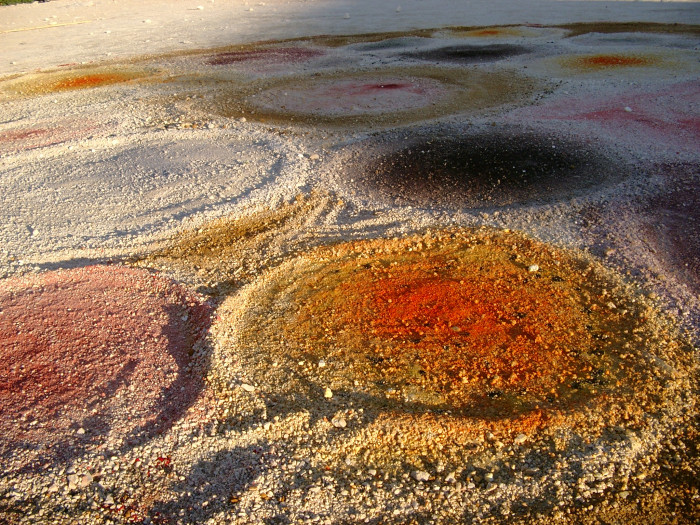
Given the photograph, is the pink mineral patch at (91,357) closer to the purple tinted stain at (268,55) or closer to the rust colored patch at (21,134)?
the rust colored patch at (21,134)

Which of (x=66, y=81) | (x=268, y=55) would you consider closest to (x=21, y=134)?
(x=66, y=81)

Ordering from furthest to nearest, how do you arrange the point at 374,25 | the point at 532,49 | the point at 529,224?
1. the point at 374,25
2. the point at 532,49
3. the point at 529,224

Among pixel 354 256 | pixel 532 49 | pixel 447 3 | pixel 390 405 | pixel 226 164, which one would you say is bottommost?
pixel 390 405

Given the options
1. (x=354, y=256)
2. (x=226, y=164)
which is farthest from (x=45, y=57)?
(x=354, y=256)

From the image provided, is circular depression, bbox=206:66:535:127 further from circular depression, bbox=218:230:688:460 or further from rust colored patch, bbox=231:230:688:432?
circular depression, bbox=218:230:688:460

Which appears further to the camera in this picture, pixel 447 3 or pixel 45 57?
pixel 447 3

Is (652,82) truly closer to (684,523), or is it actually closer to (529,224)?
(529,224)

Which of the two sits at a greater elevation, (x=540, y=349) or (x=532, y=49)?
(x=532, y=49)
